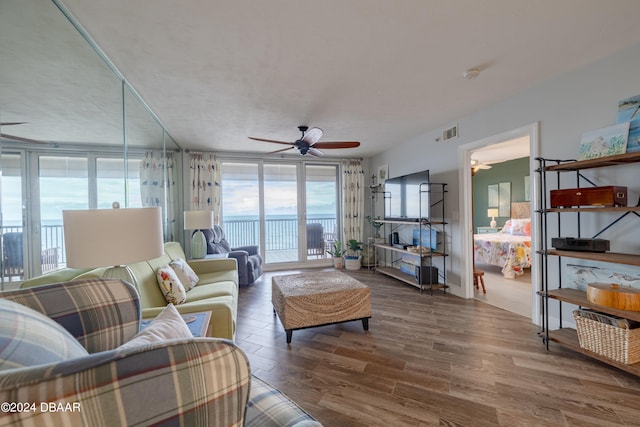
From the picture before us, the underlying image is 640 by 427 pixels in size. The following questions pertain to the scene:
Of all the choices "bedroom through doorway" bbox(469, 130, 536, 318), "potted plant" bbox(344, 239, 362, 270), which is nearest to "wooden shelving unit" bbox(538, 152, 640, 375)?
"bedroom through doorway" bbox(469, 130, 536, 318)

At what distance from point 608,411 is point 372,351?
146 cm

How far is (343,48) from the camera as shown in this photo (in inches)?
80.3

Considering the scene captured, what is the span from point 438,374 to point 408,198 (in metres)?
2.83

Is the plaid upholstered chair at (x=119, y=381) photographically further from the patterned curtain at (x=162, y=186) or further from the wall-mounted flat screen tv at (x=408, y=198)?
the wall-mounted flat screen tv at (x=408, y=198)

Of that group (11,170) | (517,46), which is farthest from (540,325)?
(11,170)

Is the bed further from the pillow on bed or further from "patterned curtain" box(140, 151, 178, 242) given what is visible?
"patterned curtain" box(140, 151, 178, 242)

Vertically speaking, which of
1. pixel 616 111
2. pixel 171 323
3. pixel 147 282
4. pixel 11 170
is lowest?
pixel 147 282

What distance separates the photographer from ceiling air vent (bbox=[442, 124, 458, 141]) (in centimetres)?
372

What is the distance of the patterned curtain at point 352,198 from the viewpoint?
595cm

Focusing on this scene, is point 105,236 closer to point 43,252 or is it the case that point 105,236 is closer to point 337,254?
point 43,252

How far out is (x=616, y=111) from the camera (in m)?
2.16

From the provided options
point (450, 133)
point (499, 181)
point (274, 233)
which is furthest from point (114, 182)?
point (499, 181)

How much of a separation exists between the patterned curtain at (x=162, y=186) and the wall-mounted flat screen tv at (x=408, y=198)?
3471 mm

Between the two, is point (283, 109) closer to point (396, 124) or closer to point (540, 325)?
point (396, 124)
